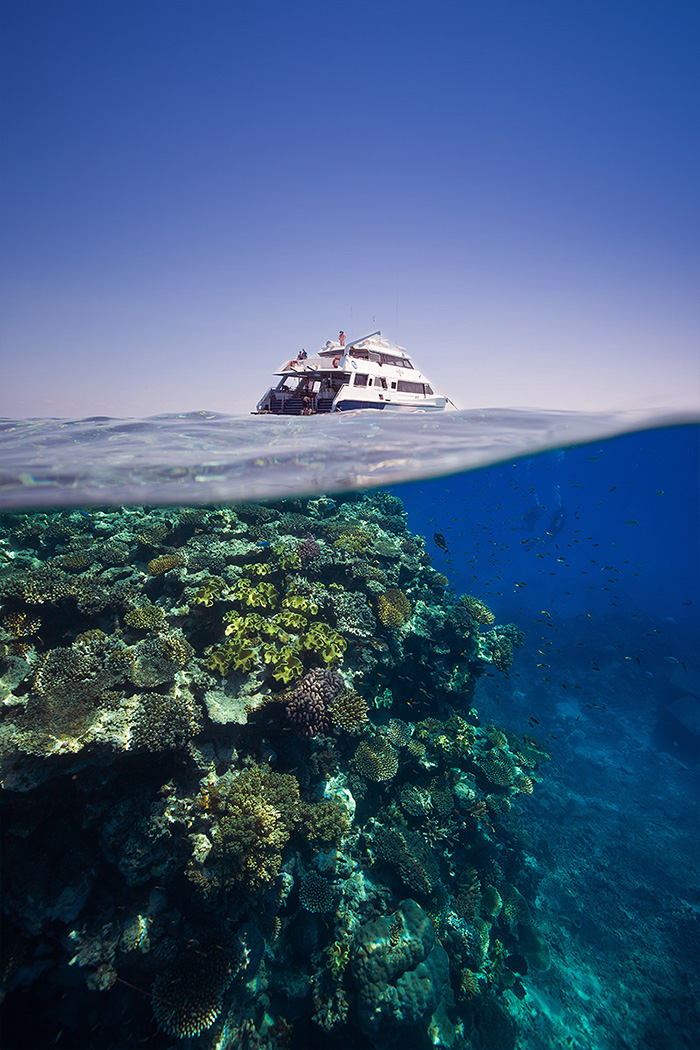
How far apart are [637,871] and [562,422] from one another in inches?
599

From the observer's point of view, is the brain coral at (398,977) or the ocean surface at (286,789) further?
the brain coral at (398,977)

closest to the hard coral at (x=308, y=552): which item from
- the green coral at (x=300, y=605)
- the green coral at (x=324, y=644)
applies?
the green coral at (x=300, y=605)

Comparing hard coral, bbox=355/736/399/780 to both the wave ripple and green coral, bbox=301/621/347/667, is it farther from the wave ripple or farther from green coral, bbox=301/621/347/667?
the wave ripple

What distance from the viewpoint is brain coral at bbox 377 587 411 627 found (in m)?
9.64

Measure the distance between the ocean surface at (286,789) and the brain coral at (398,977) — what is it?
0.05m

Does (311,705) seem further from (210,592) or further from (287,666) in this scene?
(210,592)

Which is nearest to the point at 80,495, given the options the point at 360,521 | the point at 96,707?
the point at 96,707

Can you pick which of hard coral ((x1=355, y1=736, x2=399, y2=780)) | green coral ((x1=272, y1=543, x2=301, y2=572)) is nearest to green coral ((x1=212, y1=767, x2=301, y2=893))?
hard coral ((x1=355, y1=736, x2=399, y2=780))

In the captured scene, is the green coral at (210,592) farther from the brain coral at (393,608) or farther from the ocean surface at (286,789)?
the brain coral at (393,608)

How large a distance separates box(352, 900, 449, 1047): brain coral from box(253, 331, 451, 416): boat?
14.1 meters

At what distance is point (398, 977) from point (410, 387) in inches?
783

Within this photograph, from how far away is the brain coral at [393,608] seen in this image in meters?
9.64

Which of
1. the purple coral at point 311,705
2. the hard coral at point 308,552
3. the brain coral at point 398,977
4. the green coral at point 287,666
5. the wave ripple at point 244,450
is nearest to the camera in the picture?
the brain coral at point 398,977

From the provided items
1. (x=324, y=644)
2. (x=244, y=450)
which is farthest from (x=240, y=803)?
(x=244, y=450)
